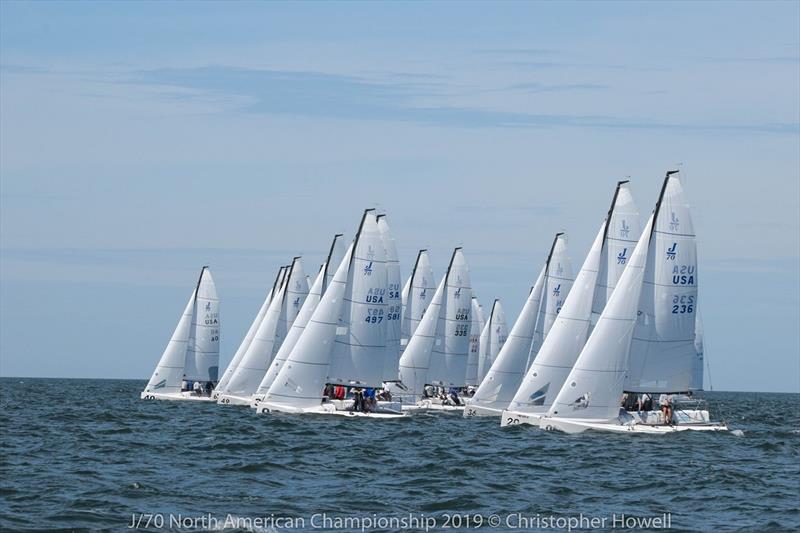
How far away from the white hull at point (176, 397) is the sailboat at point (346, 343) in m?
21.1

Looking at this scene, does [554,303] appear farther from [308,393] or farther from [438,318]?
[308,393]

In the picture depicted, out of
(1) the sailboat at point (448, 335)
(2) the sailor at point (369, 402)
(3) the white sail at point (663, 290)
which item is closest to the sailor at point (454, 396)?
(1) the sailboat at point (448, 335)

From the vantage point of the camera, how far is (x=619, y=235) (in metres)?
51.2

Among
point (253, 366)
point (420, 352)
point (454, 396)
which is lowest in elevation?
point (454, 396)

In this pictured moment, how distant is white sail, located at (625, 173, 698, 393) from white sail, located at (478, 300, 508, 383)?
127ft

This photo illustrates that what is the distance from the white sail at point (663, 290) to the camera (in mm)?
44781

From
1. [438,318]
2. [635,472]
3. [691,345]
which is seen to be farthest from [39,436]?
[438,318]

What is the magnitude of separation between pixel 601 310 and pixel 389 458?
15625 millimetres

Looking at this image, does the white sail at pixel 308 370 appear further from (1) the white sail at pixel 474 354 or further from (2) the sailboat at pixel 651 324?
(1) the white sail at pixel 474 354

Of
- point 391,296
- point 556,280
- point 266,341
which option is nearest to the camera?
point 391,296

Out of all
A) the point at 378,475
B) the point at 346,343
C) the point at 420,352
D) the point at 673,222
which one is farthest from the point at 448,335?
the point at 378,475

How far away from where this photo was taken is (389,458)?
118ft

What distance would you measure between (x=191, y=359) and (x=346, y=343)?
86.5ft

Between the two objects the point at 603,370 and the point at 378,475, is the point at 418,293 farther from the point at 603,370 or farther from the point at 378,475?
the point at 378,475
